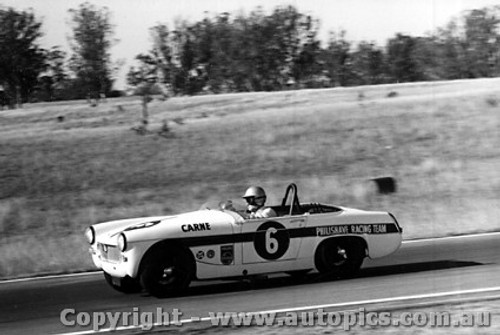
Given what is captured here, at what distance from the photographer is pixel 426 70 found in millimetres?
30359

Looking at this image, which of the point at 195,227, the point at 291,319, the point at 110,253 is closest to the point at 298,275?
the point at 195,227

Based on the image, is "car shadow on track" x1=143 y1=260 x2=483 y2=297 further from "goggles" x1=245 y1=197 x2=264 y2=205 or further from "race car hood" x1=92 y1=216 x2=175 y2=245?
"goggles" x1=245 y1=197 x2=264 y2=205

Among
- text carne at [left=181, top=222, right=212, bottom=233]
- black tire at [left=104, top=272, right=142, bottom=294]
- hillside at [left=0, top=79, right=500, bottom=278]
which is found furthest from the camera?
hillside at [left=0, top=79, right=500, bottom=278]

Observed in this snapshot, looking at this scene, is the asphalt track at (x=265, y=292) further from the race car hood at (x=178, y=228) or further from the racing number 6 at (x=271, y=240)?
the race car hood at (x=178, y=228)

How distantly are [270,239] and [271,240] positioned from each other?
0.02 meters

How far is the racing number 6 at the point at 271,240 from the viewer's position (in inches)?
337

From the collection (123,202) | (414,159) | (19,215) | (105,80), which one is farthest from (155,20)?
(414,159)

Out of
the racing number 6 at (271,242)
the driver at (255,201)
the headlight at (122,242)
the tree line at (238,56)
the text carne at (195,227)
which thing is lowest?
the racing number 6 at (271,242)

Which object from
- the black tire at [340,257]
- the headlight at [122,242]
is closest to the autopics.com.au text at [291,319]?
the headlight at [122,242]

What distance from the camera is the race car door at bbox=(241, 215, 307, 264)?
8531 millimetres

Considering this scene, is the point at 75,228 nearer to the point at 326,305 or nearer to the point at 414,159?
the point at 326,305

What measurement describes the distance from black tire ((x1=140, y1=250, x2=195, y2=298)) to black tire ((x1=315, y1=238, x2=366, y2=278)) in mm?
1467

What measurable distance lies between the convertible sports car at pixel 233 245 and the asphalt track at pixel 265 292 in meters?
0.22

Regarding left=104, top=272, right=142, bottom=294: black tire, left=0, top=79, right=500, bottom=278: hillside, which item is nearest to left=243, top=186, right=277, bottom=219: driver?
left=104, top=272, right=142, bottom=294: black tire
